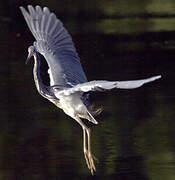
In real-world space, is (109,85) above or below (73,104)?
above

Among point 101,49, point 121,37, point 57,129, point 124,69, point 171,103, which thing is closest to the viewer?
point 57,129

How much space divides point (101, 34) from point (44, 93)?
8.43 metres

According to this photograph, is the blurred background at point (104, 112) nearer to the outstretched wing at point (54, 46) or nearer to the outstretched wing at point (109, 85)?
the outstretched wing at point (54, 46)

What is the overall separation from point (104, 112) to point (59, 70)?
7.72ft

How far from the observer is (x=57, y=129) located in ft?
28.0

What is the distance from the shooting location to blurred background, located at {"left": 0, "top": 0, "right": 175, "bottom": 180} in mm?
7168

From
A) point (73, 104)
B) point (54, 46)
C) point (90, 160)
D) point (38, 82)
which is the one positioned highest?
point (54, 46)

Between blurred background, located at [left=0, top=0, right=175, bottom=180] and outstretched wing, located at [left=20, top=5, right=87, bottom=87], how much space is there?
820mm

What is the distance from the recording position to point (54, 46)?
7.27 m

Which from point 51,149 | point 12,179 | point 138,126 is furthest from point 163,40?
point 12,179

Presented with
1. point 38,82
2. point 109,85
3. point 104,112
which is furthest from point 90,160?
point 104,112

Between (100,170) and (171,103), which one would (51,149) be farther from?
(171,103)

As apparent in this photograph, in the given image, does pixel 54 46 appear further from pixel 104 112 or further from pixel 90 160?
pixel 104 112

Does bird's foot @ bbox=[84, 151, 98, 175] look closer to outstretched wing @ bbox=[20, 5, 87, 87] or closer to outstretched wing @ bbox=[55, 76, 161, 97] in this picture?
outstretched wing @ bbox=[20, 5, 87, 87]
